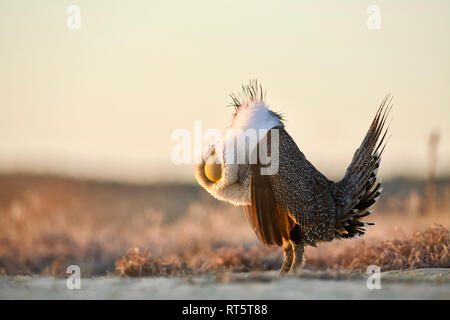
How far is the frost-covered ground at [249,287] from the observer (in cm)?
513

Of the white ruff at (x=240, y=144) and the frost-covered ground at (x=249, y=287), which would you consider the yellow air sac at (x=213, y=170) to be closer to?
the white ruff at (x=240, y=144)

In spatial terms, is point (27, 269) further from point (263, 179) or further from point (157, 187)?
point (157, 187)

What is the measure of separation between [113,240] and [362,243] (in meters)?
4.51

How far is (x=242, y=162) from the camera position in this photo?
6.50 meters

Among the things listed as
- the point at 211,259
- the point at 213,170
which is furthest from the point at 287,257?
the point at 211,259

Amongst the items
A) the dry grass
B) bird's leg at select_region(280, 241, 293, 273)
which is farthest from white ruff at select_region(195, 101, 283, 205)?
the dry grass

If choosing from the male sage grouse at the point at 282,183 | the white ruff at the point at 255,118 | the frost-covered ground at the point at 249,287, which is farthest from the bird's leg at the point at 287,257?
the white ruff at the point at 255,118

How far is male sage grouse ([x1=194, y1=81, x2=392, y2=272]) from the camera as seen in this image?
6.29m

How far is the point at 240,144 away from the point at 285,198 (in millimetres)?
746

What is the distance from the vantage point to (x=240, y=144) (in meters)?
6.50

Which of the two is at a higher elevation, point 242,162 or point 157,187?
point 242,162

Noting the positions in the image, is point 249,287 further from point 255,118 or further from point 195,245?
point 195,245

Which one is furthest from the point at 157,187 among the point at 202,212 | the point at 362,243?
the point at 362,243

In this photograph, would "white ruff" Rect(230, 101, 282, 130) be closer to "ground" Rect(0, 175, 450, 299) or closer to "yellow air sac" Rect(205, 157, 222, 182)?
"yellow air sac" Rect(205, 157, 222, 182)
